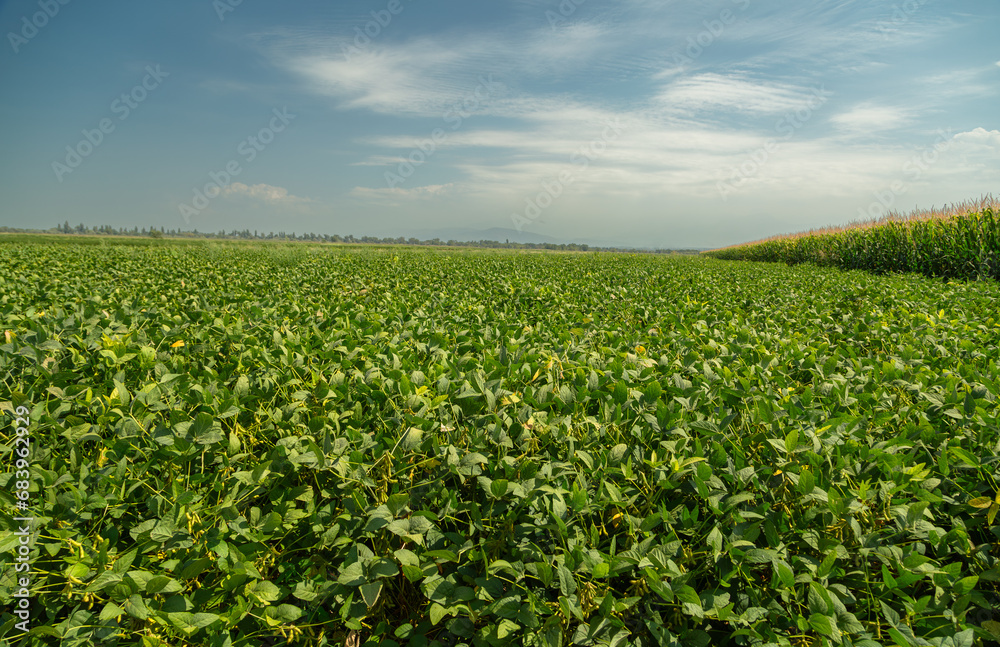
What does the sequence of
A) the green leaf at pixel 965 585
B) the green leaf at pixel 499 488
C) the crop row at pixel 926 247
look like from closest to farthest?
the green leaf at pixel 965 585
the green leaf at pixel 499 488
the crop row at pixel 926 247

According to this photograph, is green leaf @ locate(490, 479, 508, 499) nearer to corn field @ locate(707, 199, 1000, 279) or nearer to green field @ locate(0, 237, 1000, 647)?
green field @ locate(0, 237, 1000, 647)

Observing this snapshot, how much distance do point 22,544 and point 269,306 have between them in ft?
12.1

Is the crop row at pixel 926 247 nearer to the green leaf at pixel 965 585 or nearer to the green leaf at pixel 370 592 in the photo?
the green leaf at pixel 965 585

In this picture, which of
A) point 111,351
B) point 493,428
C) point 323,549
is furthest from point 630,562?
point 111,351

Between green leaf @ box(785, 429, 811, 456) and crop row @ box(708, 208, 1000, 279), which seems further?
crop row @ box(708, 208, 1000, 279)

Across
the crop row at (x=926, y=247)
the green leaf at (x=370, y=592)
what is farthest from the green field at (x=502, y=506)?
the crop row at (x=926, y=247)

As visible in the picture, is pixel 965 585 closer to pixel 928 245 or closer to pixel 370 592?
pixel 370 592

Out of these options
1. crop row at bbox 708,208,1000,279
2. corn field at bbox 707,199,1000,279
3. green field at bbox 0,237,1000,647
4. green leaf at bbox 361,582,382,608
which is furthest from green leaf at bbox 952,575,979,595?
crop row at bbox 708,208,1000,279

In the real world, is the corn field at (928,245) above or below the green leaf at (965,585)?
above

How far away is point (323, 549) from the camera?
1.89 metres

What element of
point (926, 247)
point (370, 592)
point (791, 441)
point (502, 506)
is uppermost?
point (926, 247)

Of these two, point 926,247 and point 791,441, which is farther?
point 926,247

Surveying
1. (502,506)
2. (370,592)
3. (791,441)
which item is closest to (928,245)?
(791,441)

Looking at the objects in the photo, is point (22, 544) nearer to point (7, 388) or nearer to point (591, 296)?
point (7, 388)
